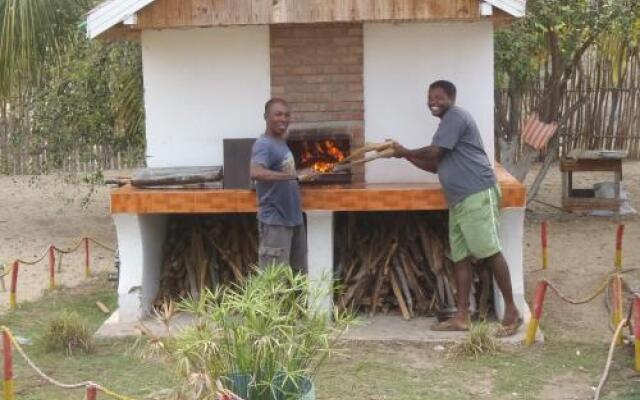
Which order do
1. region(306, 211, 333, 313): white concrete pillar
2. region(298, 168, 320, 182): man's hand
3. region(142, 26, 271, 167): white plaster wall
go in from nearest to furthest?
region(298, 168, 320, 182): man's hand < region(306, 211, 333, 313): white concrete pillar < region(142, 26, 271, 167): white plaster wall

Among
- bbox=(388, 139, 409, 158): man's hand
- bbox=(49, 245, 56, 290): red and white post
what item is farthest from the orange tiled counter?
bbox=(49, 245, 56, 290): red and white post

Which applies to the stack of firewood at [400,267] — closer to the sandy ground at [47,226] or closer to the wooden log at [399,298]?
the wooden log at [399,298]

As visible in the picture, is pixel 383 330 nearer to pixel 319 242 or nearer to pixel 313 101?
pixel 319 242

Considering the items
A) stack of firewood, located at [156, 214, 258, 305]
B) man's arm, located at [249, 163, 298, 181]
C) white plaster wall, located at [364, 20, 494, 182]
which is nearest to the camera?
man's arm, located at [249, 163, 298, 181]

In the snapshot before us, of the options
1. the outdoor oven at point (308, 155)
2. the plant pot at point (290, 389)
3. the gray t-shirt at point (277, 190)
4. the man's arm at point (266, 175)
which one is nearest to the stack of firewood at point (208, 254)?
the outdoor oven at point (308, 155)

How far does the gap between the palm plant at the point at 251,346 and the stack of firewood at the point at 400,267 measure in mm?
3822

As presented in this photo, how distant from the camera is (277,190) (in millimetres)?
8406

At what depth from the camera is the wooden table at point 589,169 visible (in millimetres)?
14422

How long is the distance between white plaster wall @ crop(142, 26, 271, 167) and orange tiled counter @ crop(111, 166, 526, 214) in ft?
1.98

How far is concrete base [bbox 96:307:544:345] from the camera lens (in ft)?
28.3

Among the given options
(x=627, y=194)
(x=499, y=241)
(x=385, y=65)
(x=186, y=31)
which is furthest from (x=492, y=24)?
(x=627, y=194)

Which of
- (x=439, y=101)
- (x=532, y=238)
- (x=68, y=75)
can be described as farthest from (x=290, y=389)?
(x=68, y=75)

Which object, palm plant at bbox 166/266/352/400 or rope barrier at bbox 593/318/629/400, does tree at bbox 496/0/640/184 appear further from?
palm plant at bbox 166/266/352/400

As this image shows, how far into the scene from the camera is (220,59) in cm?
930
